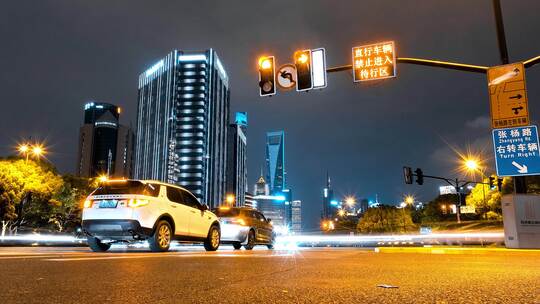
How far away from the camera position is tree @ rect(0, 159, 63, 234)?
3738 centimetres

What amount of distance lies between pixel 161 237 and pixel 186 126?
534 ft

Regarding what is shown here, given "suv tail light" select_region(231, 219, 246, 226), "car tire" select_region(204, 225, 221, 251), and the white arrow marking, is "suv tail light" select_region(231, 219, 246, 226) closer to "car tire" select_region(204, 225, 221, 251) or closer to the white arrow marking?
"car tire" select_region(204, 225, 221, 251)

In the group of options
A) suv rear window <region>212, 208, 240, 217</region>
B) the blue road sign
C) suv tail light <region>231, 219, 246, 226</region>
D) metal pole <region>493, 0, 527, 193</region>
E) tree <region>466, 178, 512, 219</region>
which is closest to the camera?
the blue road sign

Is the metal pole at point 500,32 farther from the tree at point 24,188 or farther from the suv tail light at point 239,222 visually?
the tree at point 24,188

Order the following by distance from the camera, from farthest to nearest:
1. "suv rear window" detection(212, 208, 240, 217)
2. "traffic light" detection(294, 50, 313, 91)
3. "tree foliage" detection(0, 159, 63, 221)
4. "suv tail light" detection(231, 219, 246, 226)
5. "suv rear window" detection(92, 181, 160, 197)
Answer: "tree foliage" detection(0, 159, 63, 221), "suv rear window" detection(212, 208, 240, 217), "suv tail light" detection(231, 219, 246, 226), "traffic light" detection(294, 50, 313, 91), "suv rear window" detection(92, 181, 160, 197)

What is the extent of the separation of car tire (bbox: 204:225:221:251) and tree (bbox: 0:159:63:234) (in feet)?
93.9

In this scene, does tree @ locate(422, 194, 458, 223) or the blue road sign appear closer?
the blue road sign

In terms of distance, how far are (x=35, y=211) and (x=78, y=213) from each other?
7748 mm

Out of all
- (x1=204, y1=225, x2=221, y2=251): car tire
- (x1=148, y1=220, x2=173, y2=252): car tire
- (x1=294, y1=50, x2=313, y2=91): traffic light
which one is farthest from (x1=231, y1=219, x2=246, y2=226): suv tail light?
(x1=294, y1=50, x2=313, y2=91): traffic light

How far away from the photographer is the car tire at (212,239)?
1398 centimetres

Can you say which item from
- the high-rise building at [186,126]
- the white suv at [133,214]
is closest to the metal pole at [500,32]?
the white suv at [133,214]

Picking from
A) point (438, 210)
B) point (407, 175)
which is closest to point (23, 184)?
point (407, 175)

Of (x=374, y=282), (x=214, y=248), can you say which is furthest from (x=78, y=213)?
(x=374, y=282)

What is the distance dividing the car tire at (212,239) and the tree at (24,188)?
28623mm
